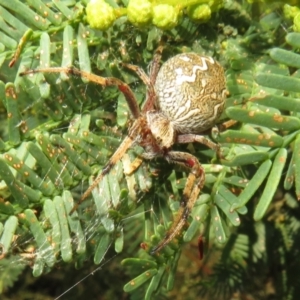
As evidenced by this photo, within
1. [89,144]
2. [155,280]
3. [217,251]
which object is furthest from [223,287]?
[89,144]

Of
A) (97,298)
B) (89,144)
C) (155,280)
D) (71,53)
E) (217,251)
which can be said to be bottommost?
(97,298)

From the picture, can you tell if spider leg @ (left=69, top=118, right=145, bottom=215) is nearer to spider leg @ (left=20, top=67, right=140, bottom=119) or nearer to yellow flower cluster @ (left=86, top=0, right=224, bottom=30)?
spider leg @ (left=20, top=67, right=140, bottom=119)

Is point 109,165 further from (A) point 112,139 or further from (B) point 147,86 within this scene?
(B) point 147,86

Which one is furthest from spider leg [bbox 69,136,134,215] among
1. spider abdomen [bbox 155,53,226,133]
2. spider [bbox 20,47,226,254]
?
spider abdomen [bbox 155,53,226,133]

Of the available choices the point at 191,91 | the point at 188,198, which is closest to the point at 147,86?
the point at 191,91

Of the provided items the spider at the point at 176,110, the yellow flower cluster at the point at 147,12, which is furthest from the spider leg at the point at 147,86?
the yellow flower cluster at the point at 147,12

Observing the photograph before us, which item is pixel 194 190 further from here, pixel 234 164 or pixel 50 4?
pixel 50 4
